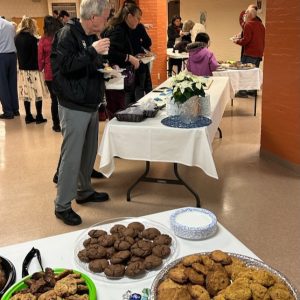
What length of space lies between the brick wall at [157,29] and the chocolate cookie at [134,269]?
20.9 ft

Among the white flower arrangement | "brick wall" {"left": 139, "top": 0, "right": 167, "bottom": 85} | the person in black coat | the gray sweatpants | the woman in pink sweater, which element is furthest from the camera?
"brick wall" {"left": 139, "top": 0, "right": 167, "bottom": 85}

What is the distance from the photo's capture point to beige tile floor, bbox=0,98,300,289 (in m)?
2.56

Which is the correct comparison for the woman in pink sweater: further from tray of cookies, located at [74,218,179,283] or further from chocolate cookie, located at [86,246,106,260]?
chocolate cookie, located at [86,246,106,260]

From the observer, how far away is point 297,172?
3.52m

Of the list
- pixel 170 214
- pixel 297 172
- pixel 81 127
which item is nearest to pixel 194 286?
pixel 170 214

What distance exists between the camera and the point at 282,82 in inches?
140

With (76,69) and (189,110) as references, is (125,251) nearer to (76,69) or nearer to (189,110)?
(76,69)

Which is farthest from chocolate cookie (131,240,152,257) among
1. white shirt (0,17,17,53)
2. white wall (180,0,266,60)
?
white wall (180,0,266,60)

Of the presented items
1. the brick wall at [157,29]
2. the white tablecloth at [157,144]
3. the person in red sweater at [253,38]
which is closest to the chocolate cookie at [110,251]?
the white tablecloth at [157,144]

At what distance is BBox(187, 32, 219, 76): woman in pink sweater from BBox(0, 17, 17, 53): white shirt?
2.52 m

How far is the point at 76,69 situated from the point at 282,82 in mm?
2001

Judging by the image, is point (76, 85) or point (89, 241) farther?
point (76, 85)

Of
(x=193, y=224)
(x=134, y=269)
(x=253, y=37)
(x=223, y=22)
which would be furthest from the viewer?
(x=223, y=22)

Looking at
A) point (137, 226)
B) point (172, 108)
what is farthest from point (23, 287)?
point (172, 108)
